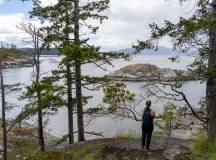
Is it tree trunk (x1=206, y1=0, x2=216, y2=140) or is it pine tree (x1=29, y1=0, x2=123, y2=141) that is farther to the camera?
pine tree (x1=29, y1=0, x2=123, y2=141)

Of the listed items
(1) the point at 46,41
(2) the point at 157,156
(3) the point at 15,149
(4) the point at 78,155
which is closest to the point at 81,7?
(1) the point at 46,41

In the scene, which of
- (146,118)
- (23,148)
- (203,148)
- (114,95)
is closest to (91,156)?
(146,118)

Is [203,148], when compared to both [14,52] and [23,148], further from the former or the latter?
[23,148]

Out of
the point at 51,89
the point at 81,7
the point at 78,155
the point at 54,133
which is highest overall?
the point at 81,7

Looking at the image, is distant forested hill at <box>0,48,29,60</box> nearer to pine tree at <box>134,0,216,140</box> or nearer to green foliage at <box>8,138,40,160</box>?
green foliage at <box>8,138,40,160</box>

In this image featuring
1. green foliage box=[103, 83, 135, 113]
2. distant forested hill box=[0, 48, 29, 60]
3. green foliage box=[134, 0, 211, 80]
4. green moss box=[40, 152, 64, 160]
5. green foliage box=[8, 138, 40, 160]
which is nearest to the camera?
green foliage box=[134, 0, 211, 80]

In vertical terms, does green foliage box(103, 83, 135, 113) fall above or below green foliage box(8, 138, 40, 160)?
above

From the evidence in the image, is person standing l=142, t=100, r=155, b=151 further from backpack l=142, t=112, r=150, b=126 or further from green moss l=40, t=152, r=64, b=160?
green moss l=40, t=152, r=64, b=160

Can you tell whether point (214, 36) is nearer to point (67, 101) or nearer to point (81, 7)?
point (81, 7)

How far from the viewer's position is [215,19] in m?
10.4

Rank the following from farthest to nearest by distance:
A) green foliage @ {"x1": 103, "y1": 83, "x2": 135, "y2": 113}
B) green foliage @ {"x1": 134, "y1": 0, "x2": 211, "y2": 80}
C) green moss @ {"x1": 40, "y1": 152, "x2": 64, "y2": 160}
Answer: green foliage @ {"x1": 103, "y1": 83, "x2": 135, "y2": 113} → green moss @ {"x1": 40, "y1": 152, "x2": 64, "y2": 160} → green foliage @ {"x1": 134, "y1": 0, "x2": 211, "y2": 80}

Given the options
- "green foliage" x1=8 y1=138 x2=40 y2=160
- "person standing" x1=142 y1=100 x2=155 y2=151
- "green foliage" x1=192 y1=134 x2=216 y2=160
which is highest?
"person standing" x1=142 y1=100 x2=155 y2=151

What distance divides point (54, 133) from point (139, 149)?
3483cm

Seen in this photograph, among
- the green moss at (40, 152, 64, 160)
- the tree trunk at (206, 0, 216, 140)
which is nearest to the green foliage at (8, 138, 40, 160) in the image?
the green moss at (40, 152, 64, 160)
